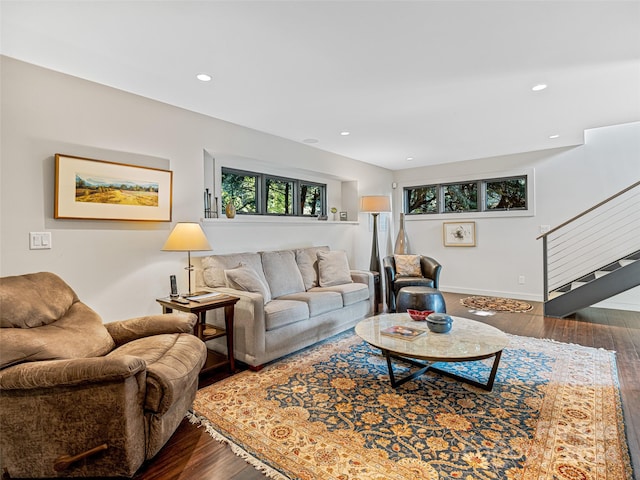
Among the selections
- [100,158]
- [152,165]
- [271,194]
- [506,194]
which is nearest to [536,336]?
[506,194]

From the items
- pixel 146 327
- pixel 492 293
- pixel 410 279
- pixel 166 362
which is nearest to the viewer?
pixel 166 362

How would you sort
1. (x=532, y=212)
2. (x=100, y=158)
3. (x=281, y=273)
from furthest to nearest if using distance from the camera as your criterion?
(x=532, y=212) < (x=281, y=273) < (x=100, y=158)

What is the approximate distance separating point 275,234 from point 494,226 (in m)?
3.82

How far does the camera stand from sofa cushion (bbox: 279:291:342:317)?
3.31 metres

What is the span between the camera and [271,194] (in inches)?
186

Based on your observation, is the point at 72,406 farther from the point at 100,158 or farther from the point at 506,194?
the point at 506,194

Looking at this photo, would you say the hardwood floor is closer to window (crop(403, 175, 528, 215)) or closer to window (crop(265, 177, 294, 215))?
window (crop(403, 175, 528, 215))

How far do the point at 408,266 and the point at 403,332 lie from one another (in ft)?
8.00

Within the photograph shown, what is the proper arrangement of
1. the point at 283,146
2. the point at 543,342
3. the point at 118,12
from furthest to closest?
the point at 283,146 < the point at 543,342 < the point at 118,12

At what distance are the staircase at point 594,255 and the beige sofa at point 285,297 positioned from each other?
2.51 metres

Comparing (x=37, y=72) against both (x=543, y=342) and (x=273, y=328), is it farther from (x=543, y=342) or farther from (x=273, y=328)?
(x=543, y=342)

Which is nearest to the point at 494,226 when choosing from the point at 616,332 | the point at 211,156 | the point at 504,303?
the point at 504,303

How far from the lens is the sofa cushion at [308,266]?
160 inches

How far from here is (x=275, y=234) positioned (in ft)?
14.4
